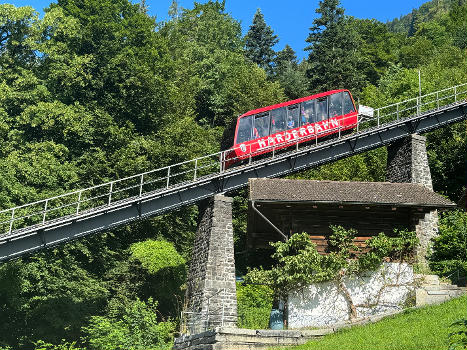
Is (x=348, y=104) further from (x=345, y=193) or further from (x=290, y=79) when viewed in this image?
(x=290, y=79)

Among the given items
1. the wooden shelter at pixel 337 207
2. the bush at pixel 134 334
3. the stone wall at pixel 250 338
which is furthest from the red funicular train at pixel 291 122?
the stone wall at pixel 250 338

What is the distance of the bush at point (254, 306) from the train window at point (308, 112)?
9389mm

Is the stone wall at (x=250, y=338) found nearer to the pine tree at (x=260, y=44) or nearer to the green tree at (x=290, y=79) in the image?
the green tree at (x=290, y=79)

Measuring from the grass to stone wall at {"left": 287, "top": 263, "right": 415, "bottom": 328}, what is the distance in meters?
2.31

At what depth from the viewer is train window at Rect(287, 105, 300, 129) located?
109 feet

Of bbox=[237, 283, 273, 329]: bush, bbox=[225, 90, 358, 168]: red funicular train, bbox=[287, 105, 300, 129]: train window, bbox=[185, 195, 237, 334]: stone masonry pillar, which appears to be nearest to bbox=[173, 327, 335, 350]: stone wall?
bbox=[237, 283, 273, 329]: bush

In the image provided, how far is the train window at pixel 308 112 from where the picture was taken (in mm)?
33531

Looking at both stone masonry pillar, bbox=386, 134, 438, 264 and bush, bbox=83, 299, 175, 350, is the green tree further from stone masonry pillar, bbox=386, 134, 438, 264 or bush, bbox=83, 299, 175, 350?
bush, bbox=83, 299, 175, 350

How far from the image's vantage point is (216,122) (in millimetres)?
59188

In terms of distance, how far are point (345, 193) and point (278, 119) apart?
30.9 feet

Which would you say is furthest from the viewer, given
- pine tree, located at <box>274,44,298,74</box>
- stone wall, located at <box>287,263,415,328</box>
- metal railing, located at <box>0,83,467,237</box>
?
pine tree, located at <box>274,44,298,74</box>

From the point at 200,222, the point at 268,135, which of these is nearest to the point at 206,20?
the point at 268,135

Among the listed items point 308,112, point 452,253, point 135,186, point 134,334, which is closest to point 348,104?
point 308,112

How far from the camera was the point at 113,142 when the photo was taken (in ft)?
138
